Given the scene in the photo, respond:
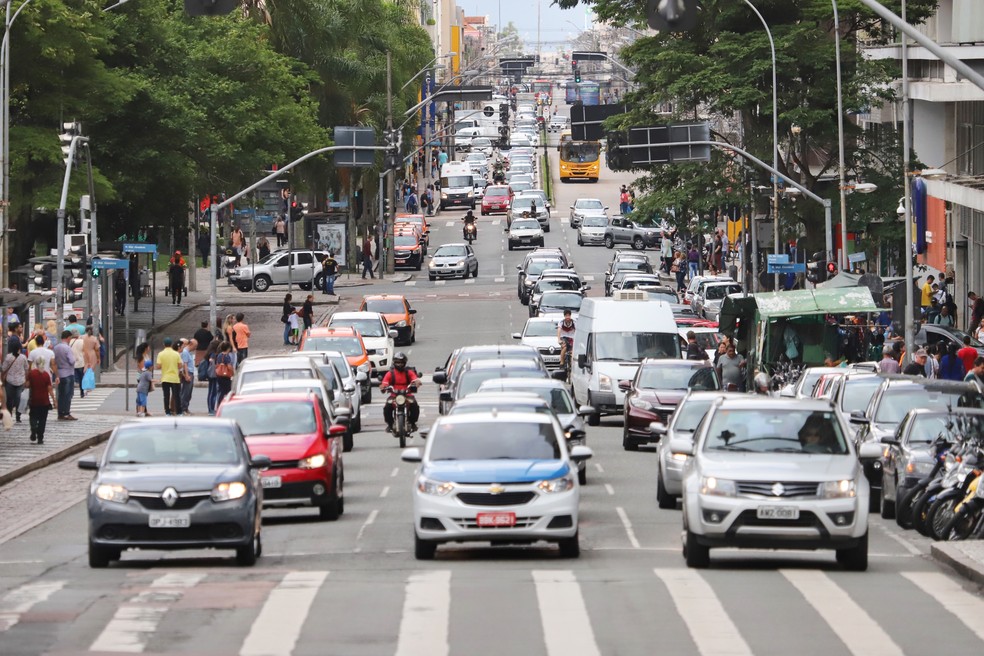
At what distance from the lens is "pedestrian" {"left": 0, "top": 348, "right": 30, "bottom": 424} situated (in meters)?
34.8

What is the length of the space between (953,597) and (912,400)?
9.13 meters

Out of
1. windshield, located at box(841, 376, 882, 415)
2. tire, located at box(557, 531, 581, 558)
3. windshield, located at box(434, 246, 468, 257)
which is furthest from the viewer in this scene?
windshield, located at box(434, 246, 468, 257)

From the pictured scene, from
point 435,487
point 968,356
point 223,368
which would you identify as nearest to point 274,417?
point 435,487

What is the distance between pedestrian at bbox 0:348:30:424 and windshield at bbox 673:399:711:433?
14.2 metres

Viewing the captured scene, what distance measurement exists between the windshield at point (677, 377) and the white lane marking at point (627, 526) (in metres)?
9.23

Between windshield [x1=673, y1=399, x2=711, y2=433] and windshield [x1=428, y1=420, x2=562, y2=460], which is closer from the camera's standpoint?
windshield [x1=428, y1=420, x2=562, y2=460]

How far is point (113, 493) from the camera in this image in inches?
723

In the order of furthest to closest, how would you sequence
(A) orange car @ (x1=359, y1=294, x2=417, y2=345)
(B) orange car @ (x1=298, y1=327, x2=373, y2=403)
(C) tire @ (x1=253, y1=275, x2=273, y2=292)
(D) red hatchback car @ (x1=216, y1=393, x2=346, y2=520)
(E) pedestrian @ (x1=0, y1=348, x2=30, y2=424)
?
(C) tire @ (x1=253, y1=275, x2=273, y2=292) < (A) orange car @ (x1=359, y1=294, x2=417, y2=345) < (B) orange car @ (x1=298, y1=327, x2=373, y2=403) < (E) pedestrian @ (x1=0, y1=348, x2=30, y2=424) < (D) red hatchback car @ (x1=216, y1=393, x2=346, y2=520)

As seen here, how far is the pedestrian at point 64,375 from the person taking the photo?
36719 millimetres

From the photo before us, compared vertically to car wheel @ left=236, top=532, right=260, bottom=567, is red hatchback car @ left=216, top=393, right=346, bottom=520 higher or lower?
higher

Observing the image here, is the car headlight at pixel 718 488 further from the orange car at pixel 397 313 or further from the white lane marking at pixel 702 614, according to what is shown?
the orange car at pixel 397 313

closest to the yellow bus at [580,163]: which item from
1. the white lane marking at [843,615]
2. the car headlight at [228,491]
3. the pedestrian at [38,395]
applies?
the pedestrian at [38,395]

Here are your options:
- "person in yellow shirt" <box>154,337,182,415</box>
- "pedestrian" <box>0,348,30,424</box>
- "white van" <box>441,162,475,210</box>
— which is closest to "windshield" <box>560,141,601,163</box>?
"white van" <box>441,162,475,210</box>

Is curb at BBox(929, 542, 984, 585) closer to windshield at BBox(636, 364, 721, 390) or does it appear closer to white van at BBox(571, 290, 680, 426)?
windshield at BBox(636, 364, 721, 390)
